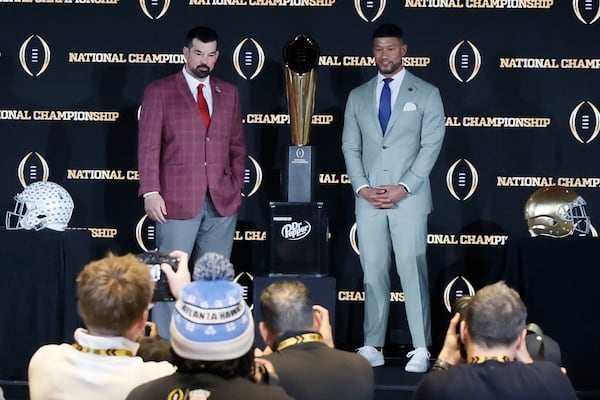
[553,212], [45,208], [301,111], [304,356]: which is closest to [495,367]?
[304,356]

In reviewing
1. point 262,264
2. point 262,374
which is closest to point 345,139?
point 262,264

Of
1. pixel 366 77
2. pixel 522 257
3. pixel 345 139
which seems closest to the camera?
pixel 522 257

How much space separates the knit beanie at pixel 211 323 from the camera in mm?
2541

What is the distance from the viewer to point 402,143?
18.7 feet

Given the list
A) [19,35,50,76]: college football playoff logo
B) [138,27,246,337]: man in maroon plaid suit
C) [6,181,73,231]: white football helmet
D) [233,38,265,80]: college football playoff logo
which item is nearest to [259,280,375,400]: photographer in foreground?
[6,181,73,231]: white football helmet

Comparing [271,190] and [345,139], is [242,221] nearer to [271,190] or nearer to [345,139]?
[271,190]

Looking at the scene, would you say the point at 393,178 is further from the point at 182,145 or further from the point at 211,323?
the point at 211,323

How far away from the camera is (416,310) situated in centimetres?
569

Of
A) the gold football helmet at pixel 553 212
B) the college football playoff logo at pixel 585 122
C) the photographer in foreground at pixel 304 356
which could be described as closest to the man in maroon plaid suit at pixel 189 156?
the gold football helmet at pixel 553 212

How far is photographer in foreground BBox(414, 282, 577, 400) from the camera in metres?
2.80

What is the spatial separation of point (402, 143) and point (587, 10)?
5.27 ft

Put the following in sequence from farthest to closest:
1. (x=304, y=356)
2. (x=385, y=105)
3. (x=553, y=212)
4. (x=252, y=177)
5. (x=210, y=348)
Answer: (x=252, y=177)
(x=385, y=105)
(x=553, y=212)
(x=304, y=356)
(x=210, y=348)

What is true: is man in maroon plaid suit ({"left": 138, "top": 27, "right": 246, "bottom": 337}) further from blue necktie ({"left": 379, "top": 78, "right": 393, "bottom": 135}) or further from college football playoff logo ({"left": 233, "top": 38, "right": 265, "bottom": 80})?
blue necktie ({"left": 379, "top": 78, "right": 393, "bottom": 135})

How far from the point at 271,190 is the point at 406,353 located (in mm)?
1313
